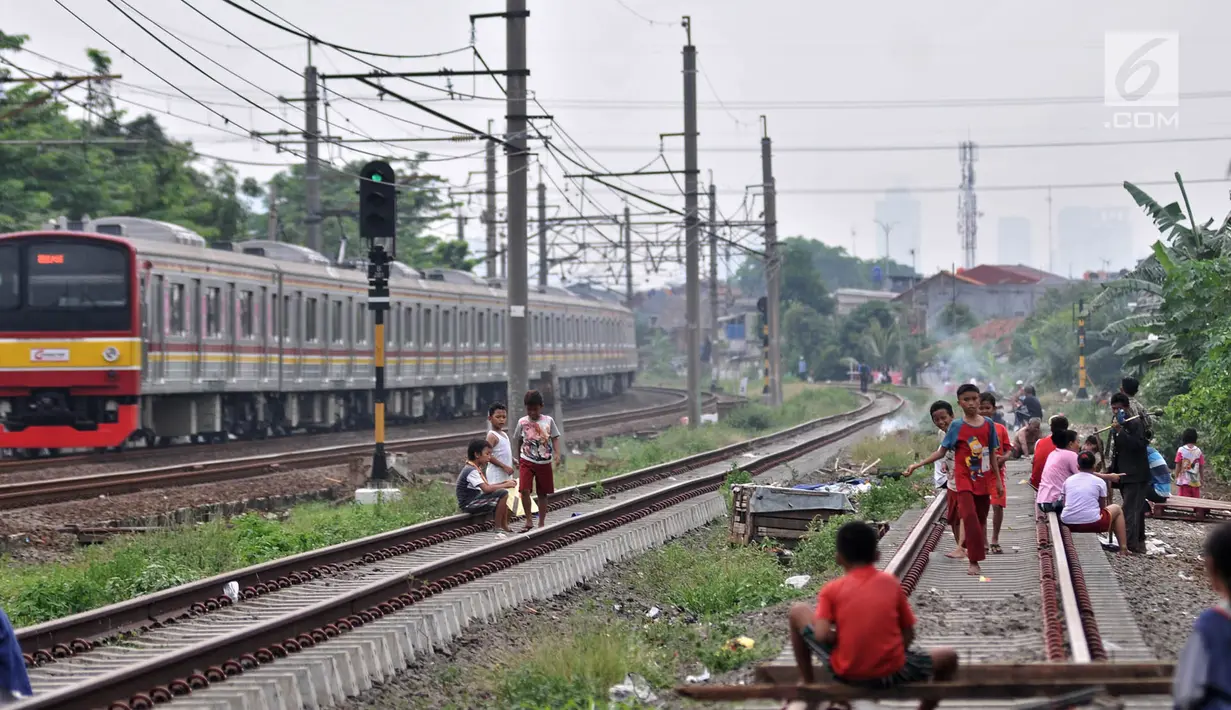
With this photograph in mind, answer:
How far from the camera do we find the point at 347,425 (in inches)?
1336

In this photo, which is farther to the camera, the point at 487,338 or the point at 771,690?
the point at 487,338

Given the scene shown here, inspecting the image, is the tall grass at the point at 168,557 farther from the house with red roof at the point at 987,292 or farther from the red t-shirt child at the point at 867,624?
the house with red roof at the point at 987,292

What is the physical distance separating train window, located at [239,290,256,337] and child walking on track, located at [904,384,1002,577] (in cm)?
1685

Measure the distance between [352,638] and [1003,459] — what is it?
17.4ft

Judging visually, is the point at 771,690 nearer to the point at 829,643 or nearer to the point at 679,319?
the point at 829,643

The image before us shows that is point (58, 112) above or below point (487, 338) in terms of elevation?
above

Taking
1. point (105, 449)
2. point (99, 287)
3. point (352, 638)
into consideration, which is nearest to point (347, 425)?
point (105, 449)

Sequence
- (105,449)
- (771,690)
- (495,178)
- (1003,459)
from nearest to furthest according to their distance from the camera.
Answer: (771,690)
(1003,459)
(105,449)
(495,178)

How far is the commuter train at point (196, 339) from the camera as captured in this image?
2122 centimetres

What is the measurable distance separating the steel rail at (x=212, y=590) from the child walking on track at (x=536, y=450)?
0.84 metres

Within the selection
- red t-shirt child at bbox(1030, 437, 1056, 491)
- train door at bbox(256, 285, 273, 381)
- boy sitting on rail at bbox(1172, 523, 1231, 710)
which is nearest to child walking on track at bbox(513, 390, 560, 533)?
red t-shirt child at bbox(1030, 437, 1056, 491)

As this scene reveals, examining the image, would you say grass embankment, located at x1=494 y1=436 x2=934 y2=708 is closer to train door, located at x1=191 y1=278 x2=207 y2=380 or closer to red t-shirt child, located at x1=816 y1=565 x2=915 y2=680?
red t-shirt child, located at x1=816 y1=565 x2=915 y2=680

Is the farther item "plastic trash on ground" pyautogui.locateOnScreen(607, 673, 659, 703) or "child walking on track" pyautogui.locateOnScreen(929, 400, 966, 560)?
"child walking on track" pyautogui.locateOnScreen(929, 400, 966, 560)

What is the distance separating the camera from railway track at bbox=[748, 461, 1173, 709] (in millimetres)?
5902
